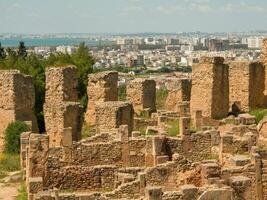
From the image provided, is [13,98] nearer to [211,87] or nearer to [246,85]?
[211,87]

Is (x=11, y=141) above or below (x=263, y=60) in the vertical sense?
below

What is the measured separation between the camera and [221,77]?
95.6 ft

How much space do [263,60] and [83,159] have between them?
47.4 feet

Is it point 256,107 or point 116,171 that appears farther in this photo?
point 256,107

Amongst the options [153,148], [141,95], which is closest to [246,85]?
[141,95]

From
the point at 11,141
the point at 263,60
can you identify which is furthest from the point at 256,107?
the point at 11,141

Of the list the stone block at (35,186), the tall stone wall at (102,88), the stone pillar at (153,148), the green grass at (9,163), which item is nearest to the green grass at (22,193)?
the stone block at (35,186)

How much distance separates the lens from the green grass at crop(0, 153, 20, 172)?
72.9 ft

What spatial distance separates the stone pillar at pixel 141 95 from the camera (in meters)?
30.5

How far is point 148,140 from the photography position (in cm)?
1881

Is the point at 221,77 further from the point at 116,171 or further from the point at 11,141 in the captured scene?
the point at 116,171

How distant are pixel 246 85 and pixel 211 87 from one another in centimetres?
214

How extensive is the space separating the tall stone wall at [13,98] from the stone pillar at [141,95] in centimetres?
532

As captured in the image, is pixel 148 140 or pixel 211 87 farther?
pixel 211 87
